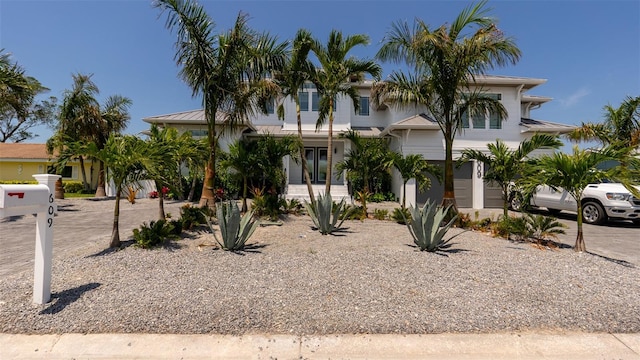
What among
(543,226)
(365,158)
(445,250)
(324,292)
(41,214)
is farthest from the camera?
(365,158)

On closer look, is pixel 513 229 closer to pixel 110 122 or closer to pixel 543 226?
pixel 543 226

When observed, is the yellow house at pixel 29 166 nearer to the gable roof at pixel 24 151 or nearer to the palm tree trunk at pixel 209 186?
the gable roof at pixel 24 151

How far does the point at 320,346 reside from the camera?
106 inches

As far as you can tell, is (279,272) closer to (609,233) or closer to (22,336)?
(22,336)

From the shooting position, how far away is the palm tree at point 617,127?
12.7 meters

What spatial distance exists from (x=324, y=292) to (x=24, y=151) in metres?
32.6

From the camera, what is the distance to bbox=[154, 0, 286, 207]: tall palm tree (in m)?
7.83

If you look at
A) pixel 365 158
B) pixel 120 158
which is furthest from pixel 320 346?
pixel 365 158

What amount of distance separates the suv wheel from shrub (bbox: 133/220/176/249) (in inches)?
534

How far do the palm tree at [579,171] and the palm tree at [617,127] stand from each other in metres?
10.0

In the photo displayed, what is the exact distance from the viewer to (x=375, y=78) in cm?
929

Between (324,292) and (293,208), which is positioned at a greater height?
(293,208)

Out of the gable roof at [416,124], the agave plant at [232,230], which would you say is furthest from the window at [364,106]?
the agave plant at [232,230]

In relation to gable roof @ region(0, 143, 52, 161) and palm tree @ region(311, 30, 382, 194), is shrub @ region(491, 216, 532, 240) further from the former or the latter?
gable roof @ region(0, 143, 52, 161)
